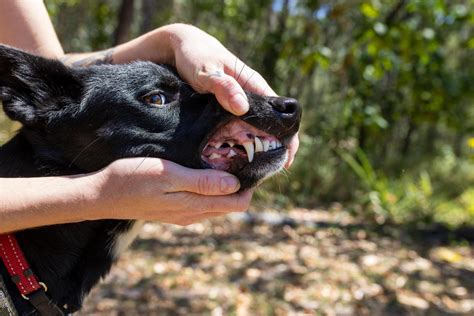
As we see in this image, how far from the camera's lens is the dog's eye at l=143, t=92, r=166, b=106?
197 cm

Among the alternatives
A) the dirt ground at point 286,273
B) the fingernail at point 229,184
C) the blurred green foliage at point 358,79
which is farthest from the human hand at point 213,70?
the blurred green foliage at point 358,79

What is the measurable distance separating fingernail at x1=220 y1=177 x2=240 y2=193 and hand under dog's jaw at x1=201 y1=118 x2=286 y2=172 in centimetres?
11

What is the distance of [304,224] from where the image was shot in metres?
6.39

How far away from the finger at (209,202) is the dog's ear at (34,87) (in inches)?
28.0

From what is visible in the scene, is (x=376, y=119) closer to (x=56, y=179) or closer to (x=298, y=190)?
(x=298, y=190)

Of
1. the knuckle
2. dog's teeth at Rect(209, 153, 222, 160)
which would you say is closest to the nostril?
dog's teeth at Rect(209, 153, 222, 160)

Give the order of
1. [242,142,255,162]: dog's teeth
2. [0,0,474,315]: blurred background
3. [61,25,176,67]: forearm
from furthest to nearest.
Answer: [0,0,474,315]: blurred background → [61,25,176,67]: forearm → [242,142,255,162]: dog's teeth

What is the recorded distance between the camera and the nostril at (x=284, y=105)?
183 cm

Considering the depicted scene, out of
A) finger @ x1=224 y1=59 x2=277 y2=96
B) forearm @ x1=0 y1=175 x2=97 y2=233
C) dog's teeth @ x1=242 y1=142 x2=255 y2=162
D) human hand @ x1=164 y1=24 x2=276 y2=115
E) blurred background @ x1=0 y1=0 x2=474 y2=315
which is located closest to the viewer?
forearm @ x1=0 y1=175 x2=97 y2=233

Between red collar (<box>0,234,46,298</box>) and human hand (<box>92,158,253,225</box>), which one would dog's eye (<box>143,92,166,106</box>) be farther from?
red collar (<box>0,234,46,298</box>)

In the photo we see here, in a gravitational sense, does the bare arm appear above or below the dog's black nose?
below

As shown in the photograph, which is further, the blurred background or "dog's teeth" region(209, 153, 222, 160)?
the blurred background

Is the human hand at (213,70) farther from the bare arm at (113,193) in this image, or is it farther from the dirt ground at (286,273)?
the dirt ground at (286,273)

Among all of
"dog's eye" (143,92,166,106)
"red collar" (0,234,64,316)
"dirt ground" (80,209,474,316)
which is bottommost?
"dirt ground" (80,209,474,316)
